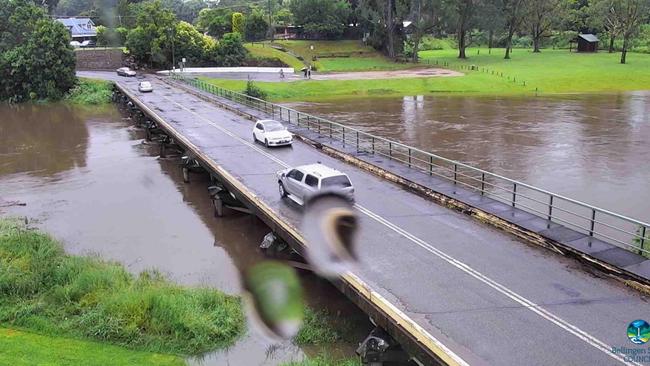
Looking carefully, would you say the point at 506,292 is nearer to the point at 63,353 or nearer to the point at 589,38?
the point at 63,353

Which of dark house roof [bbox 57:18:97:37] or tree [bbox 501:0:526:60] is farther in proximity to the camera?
dark house roof [bbox 57:18:97:37]

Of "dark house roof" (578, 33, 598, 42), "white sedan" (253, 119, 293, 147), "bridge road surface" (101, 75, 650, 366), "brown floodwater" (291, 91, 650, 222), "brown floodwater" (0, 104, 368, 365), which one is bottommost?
"brown floodwater" (0, 104, 368, 365)

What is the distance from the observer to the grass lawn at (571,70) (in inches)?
2926

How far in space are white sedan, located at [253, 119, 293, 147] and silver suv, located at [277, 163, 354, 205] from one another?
10510 mm

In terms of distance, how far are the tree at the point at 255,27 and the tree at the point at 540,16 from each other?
4804 cm

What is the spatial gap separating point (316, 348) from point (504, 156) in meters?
26.7

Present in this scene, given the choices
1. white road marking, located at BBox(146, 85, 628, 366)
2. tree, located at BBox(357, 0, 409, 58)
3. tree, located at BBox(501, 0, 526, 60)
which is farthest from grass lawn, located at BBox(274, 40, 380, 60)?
white road marking, located at BBox(146, 85, 628, 366)

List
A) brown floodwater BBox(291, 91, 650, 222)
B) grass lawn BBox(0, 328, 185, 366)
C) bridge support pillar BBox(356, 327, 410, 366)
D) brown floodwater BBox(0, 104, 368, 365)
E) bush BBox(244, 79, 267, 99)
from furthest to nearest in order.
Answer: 1. bush BBox(244, 79, 267, 99)
2. brown floodwater BBox(291, 91, 650, 222)
3. brown floodwater BBox(0, 104, 368, 365)
4. grass lawn BBox(0, 328, 185, 366)
5. bridge support pillar BBox(356, 327, 410, 366)

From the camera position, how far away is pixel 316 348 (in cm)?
1479

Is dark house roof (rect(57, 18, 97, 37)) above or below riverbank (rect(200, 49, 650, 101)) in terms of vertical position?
above

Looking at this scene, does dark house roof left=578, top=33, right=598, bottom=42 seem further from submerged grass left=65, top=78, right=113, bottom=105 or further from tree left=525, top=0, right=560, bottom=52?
submerged grass left=65, top=78, right=113, bottom=105

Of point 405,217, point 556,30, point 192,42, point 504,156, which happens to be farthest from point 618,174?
point 556,30

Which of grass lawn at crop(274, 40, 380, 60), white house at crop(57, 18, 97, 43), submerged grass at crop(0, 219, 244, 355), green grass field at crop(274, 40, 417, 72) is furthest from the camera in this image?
white house at crop(57, 18, 97, 43)

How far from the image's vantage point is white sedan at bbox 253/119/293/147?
1264 inches
